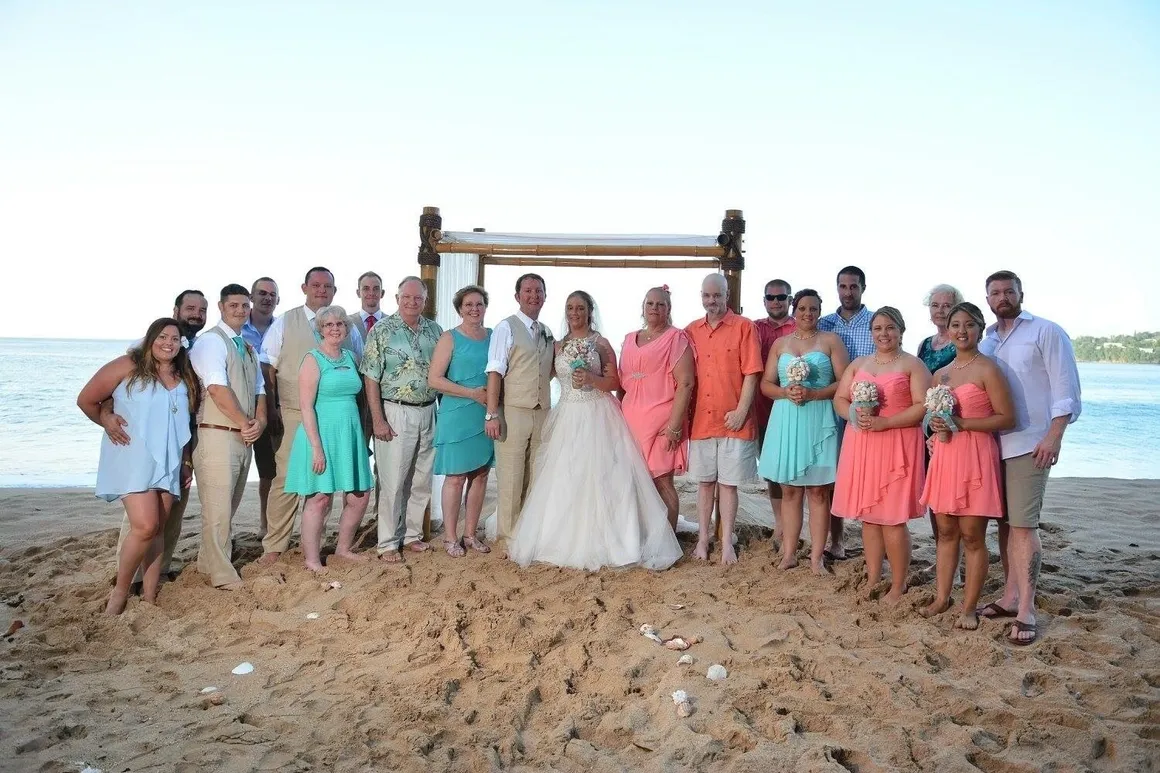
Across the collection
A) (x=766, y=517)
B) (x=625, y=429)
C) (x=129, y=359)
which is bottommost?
(x=766, y=517)

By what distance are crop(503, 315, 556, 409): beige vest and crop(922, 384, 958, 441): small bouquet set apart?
2.37 meters

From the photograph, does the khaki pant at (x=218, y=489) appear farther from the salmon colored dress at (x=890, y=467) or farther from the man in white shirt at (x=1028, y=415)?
the man in white shirt at (x=1028, y=415)

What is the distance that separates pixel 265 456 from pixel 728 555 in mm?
3085

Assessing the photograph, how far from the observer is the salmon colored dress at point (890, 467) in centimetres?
450

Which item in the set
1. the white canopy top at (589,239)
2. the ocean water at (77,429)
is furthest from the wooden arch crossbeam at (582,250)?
the ocean water at (77,429)

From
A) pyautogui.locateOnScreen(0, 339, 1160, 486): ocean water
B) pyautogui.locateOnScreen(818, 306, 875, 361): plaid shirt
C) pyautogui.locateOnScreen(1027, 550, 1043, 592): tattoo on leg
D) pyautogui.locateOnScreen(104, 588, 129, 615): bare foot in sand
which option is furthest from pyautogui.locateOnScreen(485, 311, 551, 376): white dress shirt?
pyautogui.locateOnScreen(0, 339, 1160, 486): ocean water

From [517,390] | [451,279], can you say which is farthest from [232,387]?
[451,279]

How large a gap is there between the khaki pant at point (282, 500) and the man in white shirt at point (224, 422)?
0.39m

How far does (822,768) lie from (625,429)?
113 inches

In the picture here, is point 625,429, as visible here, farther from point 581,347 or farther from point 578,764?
point 578,764

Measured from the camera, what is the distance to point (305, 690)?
3.53m

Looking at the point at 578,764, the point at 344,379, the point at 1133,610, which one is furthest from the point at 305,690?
the point at 1133,610

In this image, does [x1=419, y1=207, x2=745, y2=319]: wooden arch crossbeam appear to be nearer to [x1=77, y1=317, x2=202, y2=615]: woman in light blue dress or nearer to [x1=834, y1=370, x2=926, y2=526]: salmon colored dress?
[x1=834, y1=370, x2=926, y2=526]: salmon colored dress

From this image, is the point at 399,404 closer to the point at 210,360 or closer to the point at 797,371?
the point at 210,360
